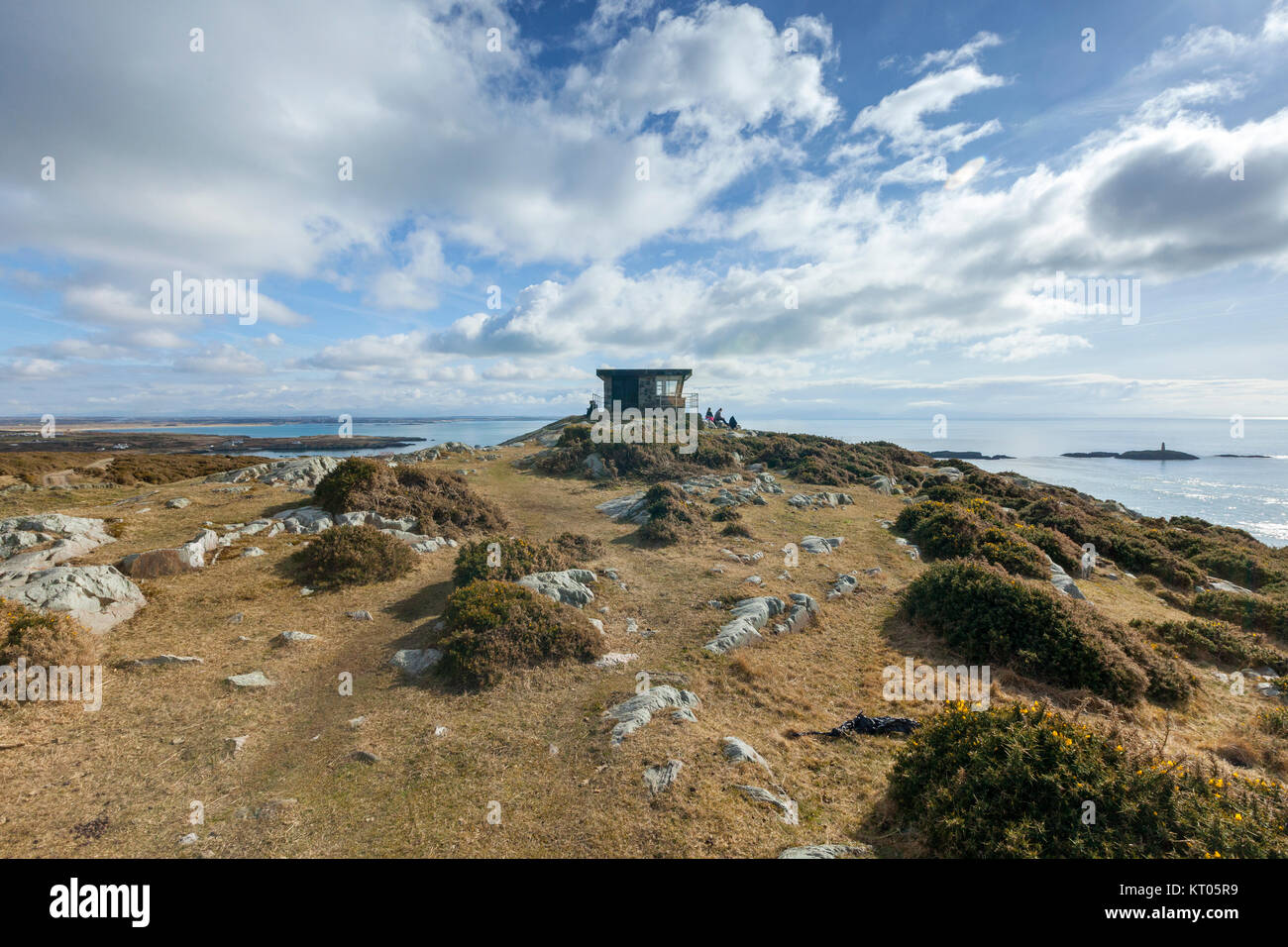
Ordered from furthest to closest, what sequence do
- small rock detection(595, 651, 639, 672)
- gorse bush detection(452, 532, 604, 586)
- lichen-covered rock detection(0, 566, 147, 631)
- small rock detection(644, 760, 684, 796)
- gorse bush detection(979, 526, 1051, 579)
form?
1. gorse bush detection(979, 526, 1051, 579)
2. gorse bush detection(452, 532, 604, 586)
3. small rock detection(595, 651, 639, 672)
4. lichen-covered rock detection(0, 566, 147, 631)
5. small rock detection(644, 760, 684, 796)

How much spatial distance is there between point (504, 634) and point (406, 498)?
11300 mm

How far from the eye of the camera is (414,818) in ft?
18.8

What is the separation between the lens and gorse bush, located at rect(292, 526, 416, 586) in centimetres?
1334

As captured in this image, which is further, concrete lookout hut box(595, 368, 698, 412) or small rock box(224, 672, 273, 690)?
concrete lookout hut box(595, 368, 698, 412)

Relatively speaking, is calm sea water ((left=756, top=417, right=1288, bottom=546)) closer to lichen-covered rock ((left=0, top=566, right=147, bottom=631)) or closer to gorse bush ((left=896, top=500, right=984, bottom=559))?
gorse bush ((left=896, top=500, right=984, bottom=559))

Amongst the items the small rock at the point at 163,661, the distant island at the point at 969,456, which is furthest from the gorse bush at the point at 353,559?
the distant island at the point at 969,456

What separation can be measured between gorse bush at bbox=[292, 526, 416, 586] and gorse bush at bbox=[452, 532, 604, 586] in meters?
1.87

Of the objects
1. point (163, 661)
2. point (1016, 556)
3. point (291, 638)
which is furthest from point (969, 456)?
point (163, 661)

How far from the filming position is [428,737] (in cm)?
745

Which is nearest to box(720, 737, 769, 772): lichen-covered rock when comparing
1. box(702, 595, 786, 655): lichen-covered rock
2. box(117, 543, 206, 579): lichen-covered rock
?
box(702, 595, 786, 655): lichen-covered rock

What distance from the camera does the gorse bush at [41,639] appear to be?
25.8 ft

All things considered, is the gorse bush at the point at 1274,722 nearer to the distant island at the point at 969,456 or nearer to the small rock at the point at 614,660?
the small rock at the point at 614,660

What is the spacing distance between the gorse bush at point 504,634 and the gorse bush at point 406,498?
802cm
